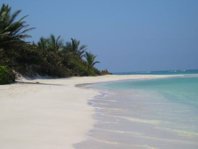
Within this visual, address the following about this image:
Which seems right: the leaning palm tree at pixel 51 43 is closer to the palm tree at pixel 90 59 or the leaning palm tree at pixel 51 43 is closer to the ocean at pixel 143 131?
the palm tree at pixel 90 59

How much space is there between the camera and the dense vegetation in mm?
24516

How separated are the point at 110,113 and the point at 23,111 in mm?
2043

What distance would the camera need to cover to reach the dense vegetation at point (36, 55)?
965 inches

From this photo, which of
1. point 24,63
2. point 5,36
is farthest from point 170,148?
point 24,63

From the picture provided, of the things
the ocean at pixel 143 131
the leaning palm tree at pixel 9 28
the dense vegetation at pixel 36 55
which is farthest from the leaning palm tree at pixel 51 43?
the ocean at pixel 143 131

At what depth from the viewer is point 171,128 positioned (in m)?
6.59

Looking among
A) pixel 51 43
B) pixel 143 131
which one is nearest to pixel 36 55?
pixel 51 43

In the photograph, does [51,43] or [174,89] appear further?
[51,43]

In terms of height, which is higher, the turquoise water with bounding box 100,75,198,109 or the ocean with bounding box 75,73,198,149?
the turquoise water with bounding box 100,75,198,109

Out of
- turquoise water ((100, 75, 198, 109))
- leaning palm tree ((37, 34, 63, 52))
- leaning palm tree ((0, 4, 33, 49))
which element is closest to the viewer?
turquoise water ((100, 75, 198, 109))

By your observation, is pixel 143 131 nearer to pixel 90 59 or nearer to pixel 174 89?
pixel 174 89

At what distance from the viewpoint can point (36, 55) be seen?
34.6m

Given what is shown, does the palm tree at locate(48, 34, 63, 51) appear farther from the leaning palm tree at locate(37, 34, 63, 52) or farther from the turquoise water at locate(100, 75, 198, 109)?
the turquoise water at locate(100, 75, 198, 109)

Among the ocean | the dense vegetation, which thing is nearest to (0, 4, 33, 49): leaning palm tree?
the dense vegetation
